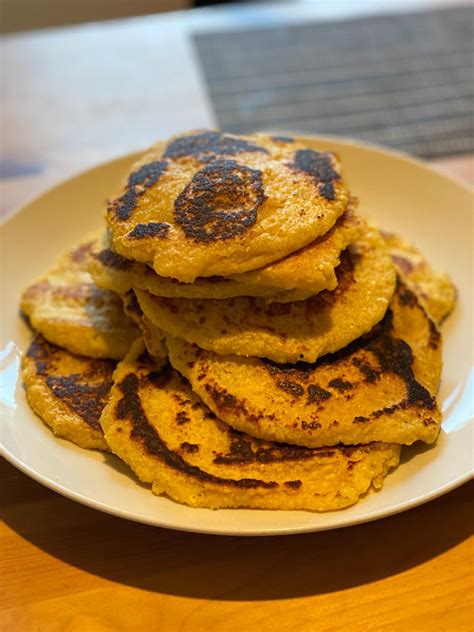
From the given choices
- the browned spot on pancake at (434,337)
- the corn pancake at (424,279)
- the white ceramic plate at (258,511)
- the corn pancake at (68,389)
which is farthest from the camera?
the corn pancake at (424,279)

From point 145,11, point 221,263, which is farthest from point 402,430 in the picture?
point 145,11

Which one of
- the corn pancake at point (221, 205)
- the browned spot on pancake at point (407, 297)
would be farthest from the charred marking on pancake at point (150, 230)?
the browned spot on pancake at point (407, 297)

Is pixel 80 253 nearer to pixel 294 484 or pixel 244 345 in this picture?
pixel 244 345

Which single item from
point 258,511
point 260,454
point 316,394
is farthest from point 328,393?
point 258,511

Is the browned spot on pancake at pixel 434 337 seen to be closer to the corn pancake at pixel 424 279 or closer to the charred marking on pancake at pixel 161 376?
the corn pancake at pixel 424 279

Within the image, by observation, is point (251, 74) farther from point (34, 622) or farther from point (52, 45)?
point (34, 622)

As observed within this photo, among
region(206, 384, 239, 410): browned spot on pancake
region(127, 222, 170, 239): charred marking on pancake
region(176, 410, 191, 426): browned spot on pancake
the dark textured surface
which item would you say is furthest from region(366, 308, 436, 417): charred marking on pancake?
the dark textured surface

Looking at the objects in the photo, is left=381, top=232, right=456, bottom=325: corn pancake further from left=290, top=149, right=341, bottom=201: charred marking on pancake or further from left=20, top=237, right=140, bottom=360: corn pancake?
left=20, top=237, right=140, bottom=360: corn pancake
